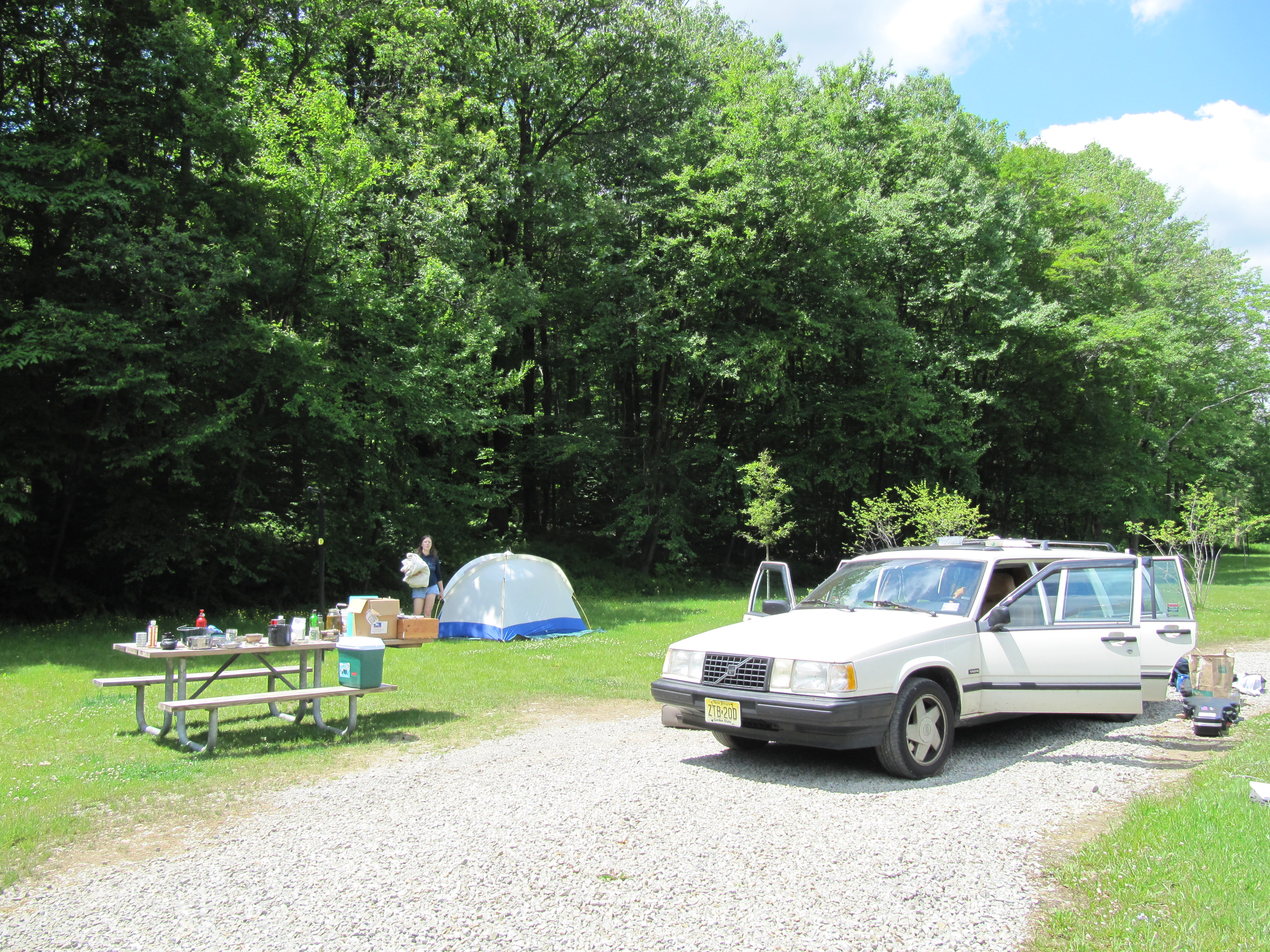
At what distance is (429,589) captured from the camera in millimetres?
15000

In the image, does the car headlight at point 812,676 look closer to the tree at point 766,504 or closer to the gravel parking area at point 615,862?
the gravel parking area at point 615,862

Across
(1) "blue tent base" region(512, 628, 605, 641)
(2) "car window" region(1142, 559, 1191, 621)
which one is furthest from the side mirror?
(1) "blue tent base" region(512, 628, 605, 641)

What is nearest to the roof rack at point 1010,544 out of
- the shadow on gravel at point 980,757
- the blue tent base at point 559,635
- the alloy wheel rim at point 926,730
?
the shadow on gravel at point 980,757

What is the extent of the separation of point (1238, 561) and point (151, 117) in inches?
2362

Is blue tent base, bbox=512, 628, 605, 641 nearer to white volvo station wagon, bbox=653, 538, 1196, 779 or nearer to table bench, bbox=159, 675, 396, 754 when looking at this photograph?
table bench, bbox=159, 675, 396, 754

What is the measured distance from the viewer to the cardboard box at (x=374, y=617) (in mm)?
8750

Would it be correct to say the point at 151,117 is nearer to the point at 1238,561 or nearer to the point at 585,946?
the point at 585,946

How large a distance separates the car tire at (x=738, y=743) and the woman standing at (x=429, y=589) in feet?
24.4

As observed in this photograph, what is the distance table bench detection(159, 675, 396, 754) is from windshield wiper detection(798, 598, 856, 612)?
3.93 m

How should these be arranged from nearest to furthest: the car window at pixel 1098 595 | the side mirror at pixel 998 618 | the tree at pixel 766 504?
the side mirror at pixel 998 618 < the car window at pixel 1098 595 < the tree at pixel 766 504

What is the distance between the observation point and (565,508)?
102 ft

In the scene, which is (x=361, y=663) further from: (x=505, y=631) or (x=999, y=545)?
(x=505, y=631)

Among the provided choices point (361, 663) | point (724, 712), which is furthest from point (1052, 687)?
point (361, 663)

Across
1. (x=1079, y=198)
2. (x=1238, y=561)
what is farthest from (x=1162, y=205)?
(x=1238, y=561)
